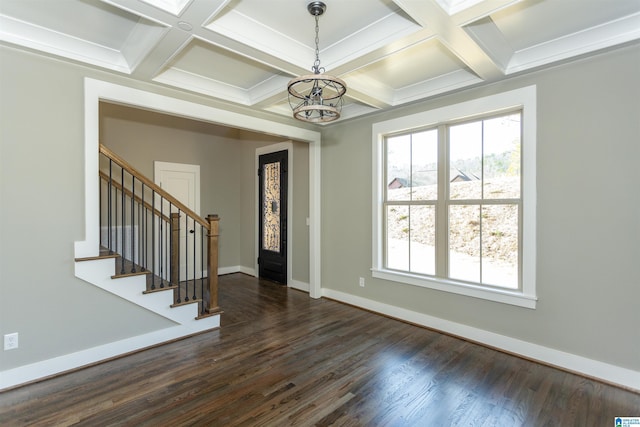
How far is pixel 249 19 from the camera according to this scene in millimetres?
2340

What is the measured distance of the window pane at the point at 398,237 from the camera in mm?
3971

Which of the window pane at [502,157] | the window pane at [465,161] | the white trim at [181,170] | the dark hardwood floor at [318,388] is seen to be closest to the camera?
the dark hardwood floor at [318,388]

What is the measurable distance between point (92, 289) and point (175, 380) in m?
1.14

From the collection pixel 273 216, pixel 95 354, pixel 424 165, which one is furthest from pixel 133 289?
pixel 424 165

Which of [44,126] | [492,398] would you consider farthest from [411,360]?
[44,126]

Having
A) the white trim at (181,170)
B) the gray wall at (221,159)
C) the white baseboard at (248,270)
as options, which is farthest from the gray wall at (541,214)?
the white baseboard at (248,270)

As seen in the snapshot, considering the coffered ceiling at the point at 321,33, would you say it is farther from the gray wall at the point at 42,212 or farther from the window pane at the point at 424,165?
the window pane at the point at 424,165

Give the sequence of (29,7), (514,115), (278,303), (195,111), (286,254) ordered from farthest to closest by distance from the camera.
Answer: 1. (286,254)
2. (278,303)
3. (195,111)
4. (514,115)
5. (29,7)

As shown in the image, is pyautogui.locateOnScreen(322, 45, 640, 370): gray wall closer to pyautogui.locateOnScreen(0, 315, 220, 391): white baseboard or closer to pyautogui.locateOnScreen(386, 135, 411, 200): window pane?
pyautogui.locateOnScreen(386, 135, 411, 200): window pane

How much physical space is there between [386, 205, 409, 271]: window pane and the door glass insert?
2.31 m

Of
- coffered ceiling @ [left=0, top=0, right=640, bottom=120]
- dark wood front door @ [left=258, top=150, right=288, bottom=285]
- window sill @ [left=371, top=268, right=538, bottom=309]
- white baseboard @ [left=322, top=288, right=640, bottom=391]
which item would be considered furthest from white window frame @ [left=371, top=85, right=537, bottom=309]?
dark wood front door @ [left=258, top=150, right=288, bottom=285]

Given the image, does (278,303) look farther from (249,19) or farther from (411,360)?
(249,19)

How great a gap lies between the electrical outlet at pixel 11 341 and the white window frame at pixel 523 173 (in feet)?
11.9

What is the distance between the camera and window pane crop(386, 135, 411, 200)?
3949 millimetres
